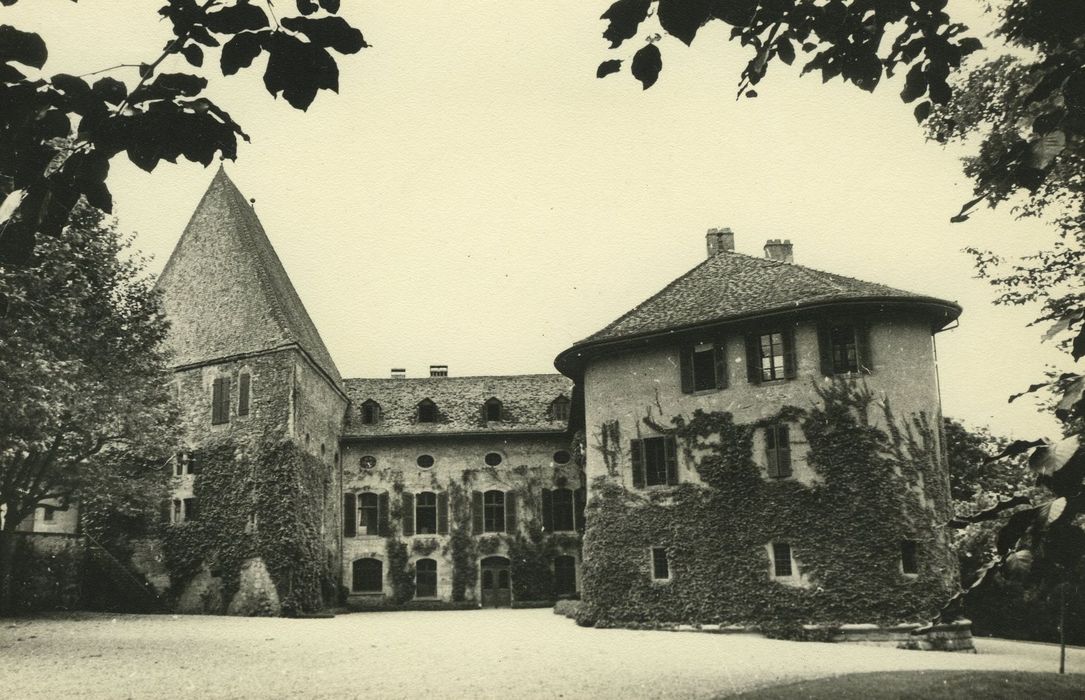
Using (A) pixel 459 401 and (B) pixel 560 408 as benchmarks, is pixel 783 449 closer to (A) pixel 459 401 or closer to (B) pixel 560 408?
(B) pixel 560 408

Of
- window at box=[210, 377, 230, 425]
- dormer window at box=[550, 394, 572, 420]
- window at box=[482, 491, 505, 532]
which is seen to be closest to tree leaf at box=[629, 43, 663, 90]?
window at box=[210, 377, 230, 425]

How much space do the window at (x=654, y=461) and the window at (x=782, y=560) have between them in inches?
130

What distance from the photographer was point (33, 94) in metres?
3.38

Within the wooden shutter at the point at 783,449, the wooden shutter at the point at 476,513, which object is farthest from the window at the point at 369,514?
the wooden shutter at the point at 783,449

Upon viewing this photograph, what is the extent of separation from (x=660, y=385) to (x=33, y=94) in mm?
22887

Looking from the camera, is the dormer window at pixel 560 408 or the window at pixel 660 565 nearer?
the window at pixel 660 565

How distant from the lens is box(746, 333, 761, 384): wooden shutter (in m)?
24.0

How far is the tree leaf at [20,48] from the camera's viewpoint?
3273mm

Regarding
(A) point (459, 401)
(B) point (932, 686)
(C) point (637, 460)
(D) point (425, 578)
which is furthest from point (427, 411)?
(B) point (932, 686)

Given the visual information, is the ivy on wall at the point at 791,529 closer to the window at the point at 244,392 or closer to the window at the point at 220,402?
the window at the point at 244,392

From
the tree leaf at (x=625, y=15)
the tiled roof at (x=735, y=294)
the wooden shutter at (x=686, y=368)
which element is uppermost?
the tiled roof at (x=735, y=294)

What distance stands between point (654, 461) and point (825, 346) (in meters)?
5.70

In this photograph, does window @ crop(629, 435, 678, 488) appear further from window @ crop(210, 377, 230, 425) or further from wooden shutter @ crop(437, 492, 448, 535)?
window @ crop(210, 377, 230, 425)

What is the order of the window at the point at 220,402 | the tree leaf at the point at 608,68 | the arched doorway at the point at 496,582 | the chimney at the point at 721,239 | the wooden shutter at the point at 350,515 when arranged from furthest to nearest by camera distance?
the wooden shutter at the point at 350,515
the arched doorway at the point at 496,582
the window at the point at 220,402
the chimney at the point at 721,239
the tree leaf at the point at 608,68
